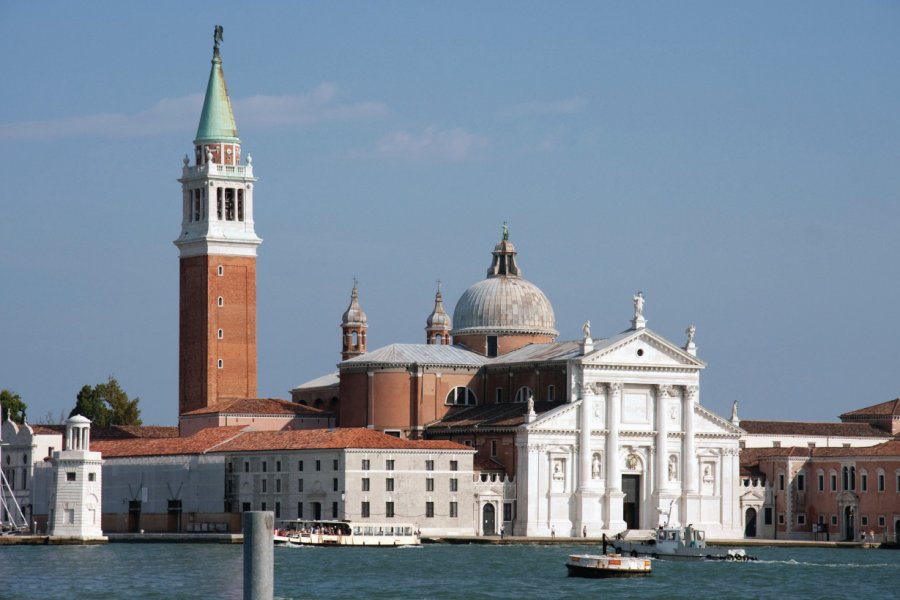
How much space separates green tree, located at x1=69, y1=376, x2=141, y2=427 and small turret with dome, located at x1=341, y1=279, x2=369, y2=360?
43.2 ft

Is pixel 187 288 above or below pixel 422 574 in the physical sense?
above

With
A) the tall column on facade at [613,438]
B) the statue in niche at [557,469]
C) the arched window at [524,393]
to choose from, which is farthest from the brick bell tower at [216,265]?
the tall column on facade at [613,438]

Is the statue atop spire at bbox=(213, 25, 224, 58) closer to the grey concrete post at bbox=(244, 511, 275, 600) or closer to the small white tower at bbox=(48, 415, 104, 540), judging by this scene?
the small white tower at bbox=(48, 415, 104, 540)

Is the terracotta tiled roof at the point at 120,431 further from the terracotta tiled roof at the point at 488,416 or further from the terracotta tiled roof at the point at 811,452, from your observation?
the terracotta tiled roof at the point at 811,452

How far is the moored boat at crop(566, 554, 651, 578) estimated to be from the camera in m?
60.4

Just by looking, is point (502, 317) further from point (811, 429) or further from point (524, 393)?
point (811, 429)

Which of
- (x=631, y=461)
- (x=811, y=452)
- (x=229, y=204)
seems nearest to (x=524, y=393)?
(x=631, y=461)

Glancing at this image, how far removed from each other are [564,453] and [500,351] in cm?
955

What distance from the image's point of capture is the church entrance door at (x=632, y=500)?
8306cm

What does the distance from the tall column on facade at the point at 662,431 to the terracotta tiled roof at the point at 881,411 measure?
16115 mm

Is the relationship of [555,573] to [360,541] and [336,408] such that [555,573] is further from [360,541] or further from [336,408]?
[336,408]

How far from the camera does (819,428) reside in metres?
94.9

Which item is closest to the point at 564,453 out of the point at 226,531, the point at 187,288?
the point at 226,531

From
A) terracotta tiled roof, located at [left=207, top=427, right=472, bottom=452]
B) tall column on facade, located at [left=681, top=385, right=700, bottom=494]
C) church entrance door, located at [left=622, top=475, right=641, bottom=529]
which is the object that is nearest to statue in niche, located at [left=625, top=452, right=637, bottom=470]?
church entrance door, located at [left=622, top=475, right=641, bottom=529]
